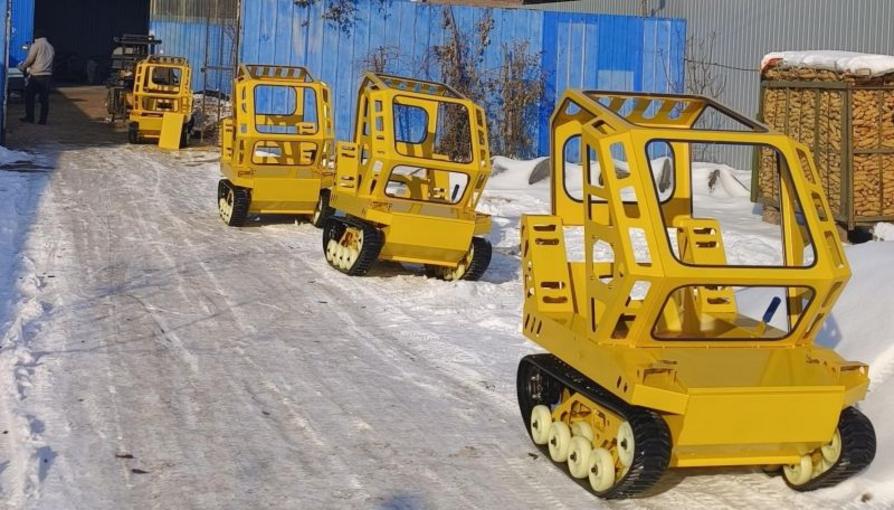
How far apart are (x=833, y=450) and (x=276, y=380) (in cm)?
365

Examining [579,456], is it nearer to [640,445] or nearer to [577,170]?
[640,445]

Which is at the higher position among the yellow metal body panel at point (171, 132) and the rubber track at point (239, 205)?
the yellow metal body panel at point (171, 132)

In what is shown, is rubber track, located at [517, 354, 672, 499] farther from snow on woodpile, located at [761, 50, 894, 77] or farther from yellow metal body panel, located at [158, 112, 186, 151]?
yellow metal body panel, located at [158, 112, 186, 151]

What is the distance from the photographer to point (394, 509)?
584 centimetres

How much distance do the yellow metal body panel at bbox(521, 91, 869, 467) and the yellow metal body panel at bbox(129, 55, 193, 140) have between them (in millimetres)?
16038

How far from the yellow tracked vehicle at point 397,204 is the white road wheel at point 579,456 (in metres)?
5.23

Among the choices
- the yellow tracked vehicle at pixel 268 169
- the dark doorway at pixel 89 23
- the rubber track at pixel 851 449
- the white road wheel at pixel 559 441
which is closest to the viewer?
the rubber track at pixel 851 449

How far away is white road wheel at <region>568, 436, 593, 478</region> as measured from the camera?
6.14 m

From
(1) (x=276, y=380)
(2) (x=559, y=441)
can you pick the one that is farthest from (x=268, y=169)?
(2) (x=559, y=441)

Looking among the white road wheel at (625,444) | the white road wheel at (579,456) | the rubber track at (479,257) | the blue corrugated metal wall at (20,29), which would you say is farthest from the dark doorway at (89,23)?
the white road wheel at (625,444)

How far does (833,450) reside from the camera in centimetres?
591

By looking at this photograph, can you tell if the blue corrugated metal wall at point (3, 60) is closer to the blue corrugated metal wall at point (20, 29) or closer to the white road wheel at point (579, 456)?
the blue corrugated metal wall at point (20, 29)

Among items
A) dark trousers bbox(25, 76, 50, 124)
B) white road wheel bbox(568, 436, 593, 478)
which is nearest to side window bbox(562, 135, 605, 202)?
white road wheel bbox(568, 436, 593, 478)

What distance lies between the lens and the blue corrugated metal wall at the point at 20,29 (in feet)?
91.8
